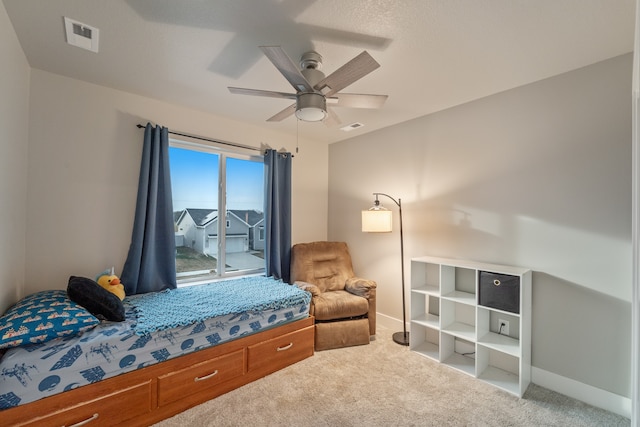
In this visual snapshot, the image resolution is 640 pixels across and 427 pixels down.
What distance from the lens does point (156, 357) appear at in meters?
1.96

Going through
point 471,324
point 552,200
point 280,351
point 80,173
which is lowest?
point 280,351

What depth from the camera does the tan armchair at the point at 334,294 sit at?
2.97m

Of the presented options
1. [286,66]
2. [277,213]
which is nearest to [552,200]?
[286,66]

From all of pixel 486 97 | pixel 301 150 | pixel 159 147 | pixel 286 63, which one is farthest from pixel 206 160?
pixel 486 97

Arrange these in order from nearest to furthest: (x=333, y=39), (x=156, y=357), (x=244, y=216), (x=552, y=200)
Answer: (x=333, y=39) → (x=156, y=357) → (x=552, y=200) → (x=244, y=216)

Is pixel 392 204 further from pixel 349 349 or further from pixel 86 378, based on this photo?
pixel 86 378

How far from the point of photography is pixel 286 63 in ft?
5.13

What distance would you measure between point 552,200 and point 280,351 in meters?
2.68

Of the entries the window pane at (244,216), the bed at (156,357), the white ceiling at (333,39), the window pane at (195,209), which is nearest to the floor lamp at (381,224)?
the bed at (156,357)

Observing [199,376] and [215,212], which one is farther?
[215,212]

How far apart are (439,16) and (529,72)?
3.79ft

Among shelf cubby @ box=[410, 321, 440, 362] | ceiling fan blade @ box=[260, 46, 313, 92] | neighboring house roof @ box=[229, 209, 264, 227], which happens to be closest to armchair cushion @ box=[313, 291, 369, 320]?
shelf cubby @ box=[410, 321, 440, 362]

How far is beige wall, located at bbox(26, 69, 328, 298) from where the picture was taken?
232 cm

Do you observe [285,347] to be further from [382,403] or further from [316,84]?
[316,84]
